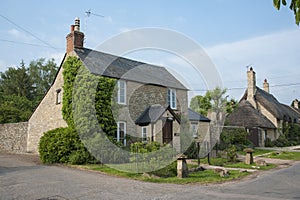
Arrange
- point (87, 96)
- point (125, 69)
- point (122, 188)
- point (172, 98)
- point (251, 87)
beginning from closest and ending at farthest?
point (122, 188) < point (87, 96) < point (125, 69) < point (172, 98) < point (251, 87)

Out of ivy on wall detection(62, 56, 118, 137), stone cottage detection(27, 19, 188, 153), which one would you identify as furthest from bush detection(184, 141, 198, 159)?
ivy on wall detection(62, 56, 118, 137)

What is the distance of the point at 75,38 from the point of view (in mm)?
20500

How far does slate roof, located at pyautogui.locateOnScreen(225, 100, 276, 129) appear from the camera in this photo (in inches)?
1286

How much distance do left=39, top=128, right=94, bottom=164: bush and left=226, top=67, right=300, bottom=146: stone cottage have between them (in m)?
21.6

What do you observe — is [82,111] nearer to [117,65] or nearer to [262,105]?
[117,65]

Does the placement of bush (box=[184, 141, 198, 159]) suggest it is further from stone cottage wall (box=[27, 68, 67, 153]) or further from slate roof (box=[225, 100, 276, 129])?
slate roof (box=[225, 100, 276, 129])

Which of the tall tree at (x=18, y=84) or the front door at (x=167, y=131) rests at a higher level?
the tall tree at (x=18, y=84)

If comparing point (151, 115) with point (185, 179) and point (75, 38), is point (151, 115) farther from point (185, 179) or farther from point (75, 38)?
point (185, 179)

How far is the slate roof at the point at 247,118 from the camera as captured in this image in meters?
32.7

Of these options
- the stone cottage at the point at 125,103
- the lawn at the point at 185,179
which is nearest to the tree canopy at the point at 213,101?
the stone cottage at the point at 125,103

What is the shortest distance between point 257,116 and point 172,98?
13.5m

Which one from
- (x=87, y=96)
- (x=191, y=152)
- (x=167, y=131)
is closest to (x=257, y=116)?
(x=191, y=152)

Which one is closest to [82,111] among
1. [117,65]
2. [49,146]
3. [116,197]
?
[49,146]

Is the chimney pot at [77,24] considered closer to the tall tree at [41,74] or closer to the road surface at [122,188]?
the road surface at [122,188]
